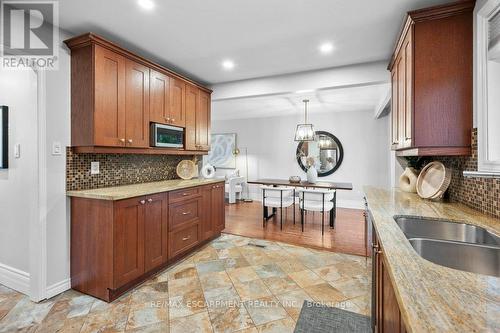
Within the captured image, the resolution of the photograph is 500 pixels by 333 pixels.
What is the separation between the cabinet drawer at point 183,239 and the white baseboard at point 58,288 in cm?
94

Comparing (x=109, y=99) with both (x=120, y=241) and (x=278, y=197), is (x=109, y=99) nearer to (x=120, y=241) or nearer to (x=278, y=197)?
(x=120, y=241)

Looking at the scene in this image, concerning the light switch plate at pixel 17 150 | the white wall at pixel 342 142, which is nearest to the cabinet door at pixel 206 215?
the light switch plate at pixel 17 150

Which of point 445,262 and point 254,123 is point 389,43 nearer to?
point 445,262

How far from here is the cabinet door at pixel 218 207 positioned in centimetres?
346

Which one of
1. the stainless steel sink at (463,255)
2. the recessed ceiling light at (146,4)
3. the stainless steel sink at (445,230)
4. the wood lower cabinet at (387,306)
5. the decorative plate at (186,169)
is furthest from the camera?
the decorative plate at (186,169)

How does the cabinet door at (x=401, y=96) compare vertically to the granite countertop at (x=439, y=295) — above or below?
above

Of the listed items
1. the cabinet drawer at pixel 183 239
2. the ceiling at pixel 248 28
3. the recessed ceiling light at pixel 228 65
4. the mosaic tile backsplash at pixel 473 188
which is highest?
the recessed ceiling light at pixel 228 65

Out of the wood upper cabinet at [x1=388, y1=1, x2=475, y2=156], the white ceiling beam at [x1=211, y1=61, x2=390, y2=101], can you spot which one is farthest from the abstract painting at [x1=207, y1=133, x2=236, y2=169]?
the wood upper cabinet at [x1=388, y1=1, x2=475, y2=156]

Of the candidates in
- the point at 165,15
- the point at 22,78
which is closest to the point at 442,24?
the point at 165,15

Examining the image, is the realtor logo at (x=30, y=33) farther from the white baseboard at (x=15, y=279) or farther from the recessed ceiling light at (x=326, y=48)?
the recessed ceiling light at (x=326, y=48)

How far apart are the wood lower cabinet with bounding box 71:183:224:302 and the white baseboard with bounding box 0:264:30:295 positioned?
0.37m

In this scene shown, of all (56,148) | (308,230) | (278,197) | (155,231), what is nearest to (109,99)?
(56,148)

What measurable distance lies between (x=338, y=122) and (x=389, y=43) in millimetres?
3598

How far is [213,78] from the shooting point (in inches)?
142
